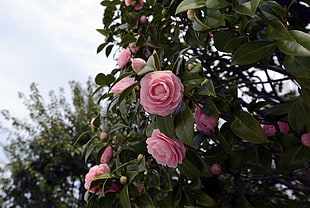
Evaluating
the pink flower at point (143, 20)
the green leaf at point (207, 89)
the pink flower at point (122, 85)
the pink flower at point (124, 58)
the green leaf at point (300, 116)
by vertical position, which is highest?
the pink flower at point (143, 20)

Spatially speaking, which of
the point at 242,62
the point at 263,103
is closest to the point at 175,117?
the point at 242,62

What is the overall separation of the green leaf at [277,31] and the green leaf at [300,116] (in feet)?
0.59

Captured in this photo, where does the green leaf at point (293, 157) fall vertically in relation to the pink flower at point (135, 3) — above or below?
below

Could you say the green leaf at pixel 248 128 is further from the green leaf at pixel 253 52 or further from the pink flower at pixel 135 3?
the pink flower at pixel 135 3

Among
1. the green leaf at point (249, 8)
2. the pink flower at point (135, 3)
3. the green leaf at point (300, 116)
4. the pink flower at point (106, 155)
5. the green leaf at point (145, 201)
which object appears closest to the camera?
the green leaf at point (249, 8)

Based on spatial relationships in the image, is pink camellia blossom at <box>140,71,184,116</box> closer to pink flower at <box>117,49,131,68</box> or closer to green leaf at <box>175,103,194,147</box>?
green leaf at <box>175,103,194,147</box>

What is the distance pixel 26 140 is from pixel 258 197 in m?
2.22

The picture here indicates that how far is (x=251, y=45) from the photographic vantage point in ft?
1.74

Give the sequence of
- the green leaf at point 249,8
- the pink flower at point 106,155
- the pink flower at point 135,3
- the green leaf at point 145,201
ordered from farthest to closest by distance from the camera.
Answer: the pink flower at point 135,3 → the pink flower at point 106,155 → the green leaf at point 145,201 → the green leaf at point 249,8

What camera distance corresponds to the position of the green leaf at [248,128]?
55cm

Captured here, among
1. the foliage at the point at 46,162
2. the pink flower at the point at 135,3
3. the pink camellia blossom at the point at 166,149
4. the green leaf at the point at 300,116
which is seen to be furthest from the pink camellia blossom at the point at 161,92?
the foliage at the point at 46,162

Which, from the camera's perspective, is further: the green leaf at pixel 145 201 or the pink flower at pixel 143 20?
the pink flower at pixel 143 20

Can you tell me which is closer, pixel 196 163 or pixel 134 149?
pixel 196 163

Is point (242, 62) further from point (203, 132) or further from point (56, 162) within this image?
point (56, 162)
